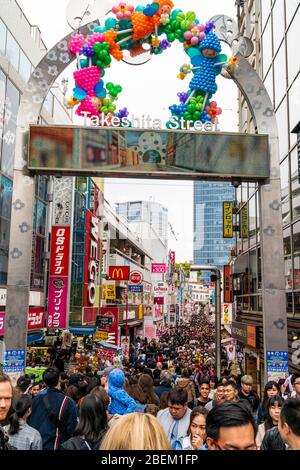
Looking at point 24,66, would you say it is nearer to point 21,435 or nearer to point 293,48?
point 293,48

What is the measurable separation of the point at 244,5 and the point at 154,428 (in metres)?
30.3

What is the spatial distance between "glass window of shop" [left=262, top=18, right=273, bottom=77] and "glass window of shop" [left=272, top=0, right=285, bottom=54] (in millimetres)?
882

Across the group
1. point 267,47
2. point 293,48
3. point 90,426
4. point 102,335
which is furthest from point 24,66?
point 90,426

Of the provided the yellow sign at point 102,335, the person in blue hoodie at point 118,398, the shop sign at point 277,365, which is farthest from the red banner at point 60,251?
the person in blue hoodie at point 118,398

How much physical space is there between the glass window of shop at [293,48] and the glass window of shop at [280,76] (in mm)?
761

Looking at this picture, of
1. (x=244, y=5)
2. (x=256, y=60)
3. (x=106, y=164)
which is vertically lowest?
(x=106, y=164)

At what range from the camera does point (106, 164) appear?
433 inches

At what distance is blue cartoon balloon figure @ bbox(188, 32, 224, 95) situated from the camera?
1145 centimetres

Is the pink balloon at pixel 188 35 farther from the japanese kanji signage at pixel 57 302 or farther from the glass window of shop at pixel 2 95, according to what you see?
the japanese kanji signage at pixel 57 302

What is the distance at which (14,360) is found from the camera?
10203 millimetres

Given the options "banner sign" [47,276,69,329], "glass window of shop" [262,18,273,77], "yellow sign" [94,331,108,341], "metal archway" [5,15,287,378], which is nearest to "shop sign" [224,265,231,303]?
"yellow sign" [94,331,108,341]

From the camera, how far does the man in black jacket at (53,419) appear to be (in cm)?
527
